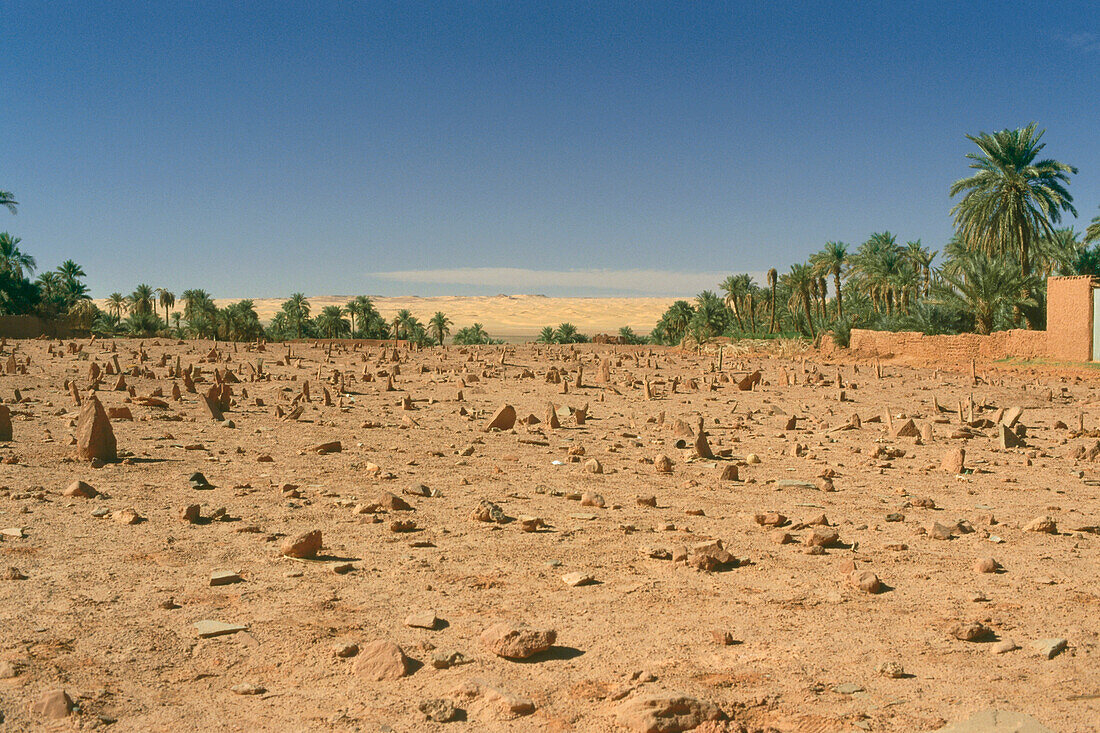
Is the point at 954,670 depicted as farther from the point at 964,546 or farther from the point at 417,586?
the point at 417,586

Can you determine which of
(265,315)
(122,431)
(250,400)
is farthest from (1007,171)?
(265,315)

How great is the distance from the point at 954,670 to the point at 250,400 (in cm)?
1284

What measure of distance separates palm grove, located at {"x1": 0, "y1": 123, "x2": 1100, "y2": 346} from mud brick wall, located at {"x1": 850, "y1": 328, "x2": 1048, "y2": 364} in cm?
289

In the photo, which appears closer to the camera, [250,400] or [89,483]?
[89,483]

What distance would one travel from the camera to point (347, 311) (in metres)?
63.8

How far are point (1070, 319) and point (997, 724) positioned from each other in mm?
28536

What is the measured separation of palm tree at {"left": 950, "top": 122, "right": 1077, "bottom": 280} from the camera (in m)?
33.1

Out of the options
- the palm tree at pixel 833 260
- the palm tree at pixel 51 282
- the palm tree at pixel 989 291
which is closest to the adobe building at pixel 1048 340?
the palm tree at pixel 989 291

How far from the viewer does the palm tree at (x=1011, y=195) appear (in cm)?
3306

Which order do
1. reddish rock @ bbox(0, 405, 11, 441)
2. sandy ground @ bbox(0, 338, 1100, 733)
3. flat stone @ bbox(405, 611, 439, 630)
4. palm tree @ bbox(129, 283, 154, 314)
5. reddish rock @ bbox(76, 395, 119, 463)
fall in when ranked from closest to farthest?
sandy ground @ bbox(0, 338, 1100, 733) → flat stone @ bbox(405, 611, 439, 630) → reddish rock @ bbox(76, 395, 119, 463) → reddish rock @ bbox(0, 405, 11, 441) → palm tree @ bbox(129, 283, 154, 314)

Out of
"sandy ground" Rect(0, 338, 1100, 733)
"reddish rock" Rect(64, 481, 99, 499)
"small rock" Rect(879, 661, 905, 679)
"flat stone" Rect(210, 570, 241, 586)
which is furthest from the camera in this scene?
"reddish rock" Rect(64, 481, 99, 499)

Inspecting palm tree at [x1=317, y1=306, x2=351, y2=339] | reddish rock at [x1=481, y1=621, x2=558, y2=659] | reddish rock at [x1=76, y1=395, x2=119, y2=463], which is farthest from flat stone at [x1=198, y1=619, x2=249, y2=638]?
palm tree at [x1=317, y1=306, x2=351, y2=339]

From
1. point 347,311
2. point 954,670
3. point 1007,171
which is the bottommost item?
point 954,670

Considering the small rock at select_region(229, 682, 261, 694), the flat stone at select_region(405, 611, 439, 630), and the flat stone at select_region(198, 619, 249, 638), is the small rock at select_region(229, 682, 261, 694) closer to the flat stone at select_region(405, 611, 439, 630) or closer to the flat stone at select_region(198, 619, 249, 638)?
the flat stone at select_region(198, 619, 249, 638)
